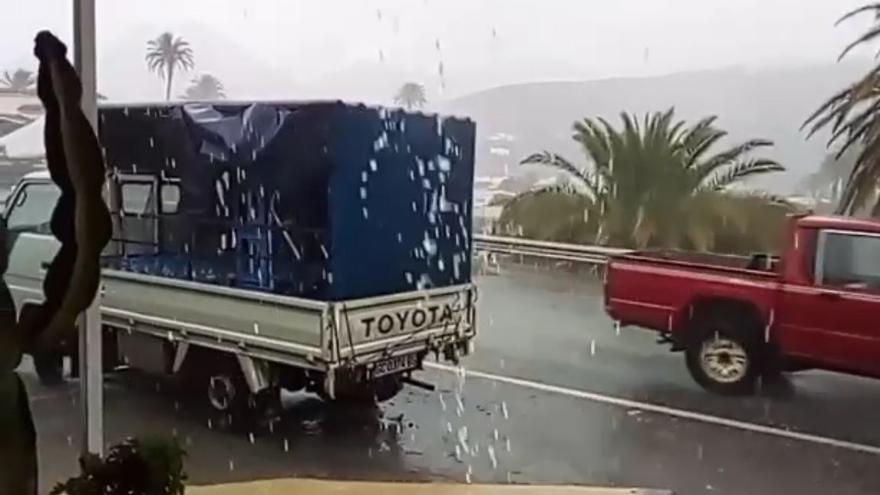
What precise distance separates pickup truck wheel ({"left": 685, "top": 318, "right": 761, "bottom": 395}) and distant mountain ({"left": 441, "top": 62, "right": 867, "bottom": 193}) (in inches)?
10.7

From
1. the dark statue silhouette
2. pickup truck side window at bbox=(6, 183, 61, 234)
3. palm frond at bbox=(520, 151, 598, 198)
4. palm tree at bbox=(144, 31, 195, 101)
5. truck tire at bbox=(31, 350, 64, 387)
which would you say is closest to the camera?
the dark statue silhouette

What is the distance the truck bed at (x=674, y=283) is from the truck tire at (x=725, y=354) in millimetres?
42

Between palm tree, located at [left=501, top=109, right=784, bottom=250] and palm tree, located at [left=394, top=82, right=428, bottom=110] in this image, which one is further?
palm tree, located at [left=394, top=82, right=428, bottom=110]

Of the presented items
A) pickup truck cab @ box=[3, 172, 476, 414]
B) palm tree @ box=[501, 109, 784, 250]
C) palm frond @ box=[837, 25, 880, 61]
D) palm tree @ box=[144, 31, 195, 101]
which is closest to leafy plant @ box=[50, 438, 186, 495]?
pickup truck cab @ box=[3, 172, 476, 414]

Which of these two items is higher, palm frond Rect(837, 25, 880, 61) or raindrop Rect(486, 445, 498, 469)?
palm frond Rect(837, 25, 880, 61)

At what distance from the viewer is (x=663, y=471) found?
1821 millimetres

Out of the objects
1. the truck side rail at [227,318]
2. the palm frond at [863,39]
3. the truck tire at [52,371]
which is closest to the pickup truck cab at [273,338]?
the truck side rail at [227,318]

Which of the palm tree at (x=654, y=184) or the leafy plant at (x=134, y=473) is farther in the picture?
the palm tree at (x=654, y=184)

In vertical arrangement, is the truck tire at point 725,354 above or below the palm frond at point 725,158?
below

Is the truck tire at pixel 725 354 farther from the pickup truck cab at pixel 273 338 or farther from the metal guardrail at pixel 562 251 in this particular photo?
the pickup truck cab at pixel 273 338

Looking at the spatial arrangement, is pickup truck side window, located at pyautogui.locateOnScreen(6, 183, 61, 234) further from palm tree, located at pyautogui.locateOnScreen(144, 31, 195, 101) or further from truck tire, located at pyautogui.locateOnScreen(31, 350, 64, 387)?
palm tree, located at pyautogui.locateOnScreen(144, 31, 195, 101)

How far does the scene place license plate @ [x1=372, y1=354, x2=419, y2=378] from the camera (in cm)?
202

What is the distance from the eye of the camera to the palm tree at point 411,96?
1.96 meters

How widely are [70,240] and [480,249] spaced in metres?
1.12
